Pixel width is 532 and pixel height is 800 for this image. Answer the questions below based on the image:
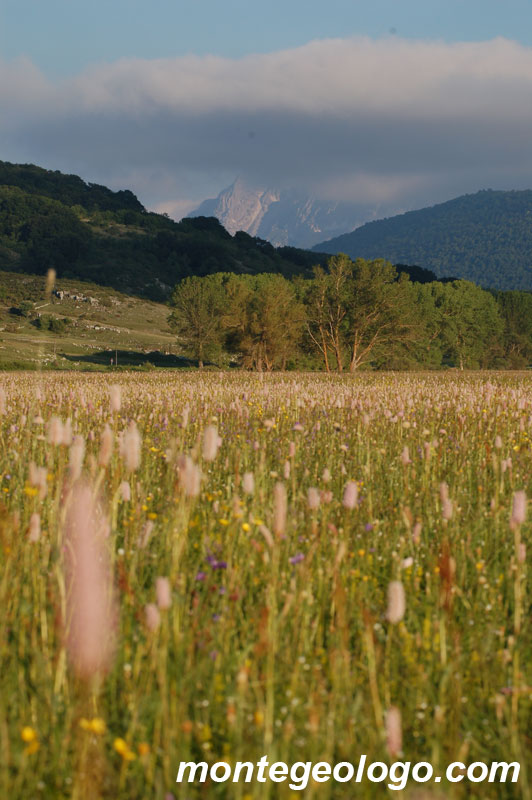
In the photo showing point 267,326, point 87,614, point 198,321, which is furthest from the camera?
point 198,321

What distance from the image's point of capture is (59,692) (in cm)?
226

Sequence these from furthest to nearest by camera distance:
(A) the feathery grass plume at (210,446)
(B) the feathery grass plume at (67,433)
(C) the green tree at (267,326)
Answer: (C) the green tree at (267,326), (B) the feathery grass plume at (67,433), (A) the feathery grass plume at (210,446)

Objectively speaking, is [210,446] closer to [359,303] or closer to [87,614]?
[87,614]

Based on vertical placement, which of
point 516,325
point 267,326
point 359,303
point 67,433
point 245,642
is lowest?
point 245,642

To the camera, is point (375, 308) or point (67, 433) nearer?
point (67, 433)

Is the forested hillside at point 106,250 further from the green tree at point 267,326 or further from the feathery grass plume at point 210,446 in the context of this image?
the feathery grass plume at point 210,446

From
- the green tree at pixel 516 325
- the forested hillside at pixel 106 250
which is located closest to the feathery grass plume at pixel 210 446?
the green tree at pixel 516 325

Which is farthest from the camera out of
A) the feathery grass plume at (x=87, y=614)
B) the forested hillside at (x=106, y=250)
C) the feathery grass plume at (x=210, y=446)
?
the forested hillside at (x=106, y=250)

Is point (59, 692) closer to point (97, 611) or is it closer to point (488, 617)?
point (97, 611)

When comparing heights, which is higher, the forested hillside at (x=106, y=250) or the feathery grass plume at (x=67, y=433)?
the forested hillside at (x=106, y=250)

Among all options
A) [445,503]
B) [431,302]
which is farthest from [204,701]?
[431,302]

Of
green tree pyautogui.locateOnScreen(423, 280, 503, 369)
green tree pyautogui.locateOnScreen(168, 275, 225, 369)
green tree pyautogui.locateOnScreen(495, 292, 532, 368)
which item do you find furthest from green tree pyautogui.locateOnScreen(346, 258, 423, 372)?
green tree pyautogui.locateOnScreen(495, 292, 532, 368)

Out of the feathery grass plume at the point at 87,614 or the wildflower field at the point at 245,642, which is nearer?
the feathery grass plume at the point at 87,614

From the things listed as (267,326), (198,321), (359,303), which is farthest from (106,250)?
(359,303)
